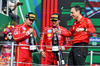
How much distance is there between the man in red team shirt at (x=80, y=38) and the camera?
4465 millimetres

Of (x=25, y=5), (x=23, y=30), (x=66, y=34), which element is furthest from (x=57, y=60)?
(x=25, y=5)

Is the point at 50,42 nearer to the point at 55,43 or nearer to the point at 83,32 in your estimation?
the point at 55,43

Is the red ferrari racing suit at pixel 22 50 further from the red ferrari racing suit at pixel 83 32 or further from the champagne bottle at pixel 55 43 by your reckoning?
the red ferrari racing suit at pixel 83 32

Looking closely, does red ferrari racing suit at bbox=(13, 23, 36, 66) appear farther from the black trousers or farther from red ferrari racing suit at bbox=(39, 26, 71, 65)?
the black trousers

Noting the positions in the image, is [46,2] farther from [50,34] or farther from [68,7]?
[50,34]

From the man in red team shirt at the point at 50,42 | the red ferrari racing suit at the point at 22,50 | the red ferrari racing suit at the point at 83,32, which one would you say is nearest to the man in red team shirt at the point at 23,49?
the red ferrari racing suit at the point at 22,50

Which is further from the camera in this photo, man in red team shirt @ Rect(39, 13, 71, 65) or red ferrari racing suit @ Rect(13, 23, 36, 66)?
man in red team shirt @ Rect(39, 13, 71, 65)

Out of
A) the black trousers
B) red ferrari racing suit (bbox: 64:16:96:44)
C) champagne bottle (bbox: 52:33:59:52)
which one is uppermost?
red ferrari racing suit (bbox: 64:16:96:44)

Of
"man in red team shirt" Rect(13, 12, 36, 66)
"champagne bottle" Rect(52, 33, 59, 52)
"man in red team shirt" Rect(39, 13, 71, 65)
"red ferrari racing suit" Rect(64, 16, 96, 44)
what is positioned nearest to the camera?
"red ferrari racing suit" Rect(64, 16, 96, 44)

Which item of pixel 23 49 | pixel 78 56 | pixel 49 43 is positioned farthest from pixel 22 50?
pixel 78 56

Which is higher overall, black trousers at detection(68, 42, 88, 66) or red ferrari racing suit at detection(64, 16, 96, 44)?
red ferrari racing suit at detection(64, 16, 96, 44)

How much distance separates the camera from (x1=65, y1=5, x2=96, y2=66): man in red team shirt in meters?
4.46

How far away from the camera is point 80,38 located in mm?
4570

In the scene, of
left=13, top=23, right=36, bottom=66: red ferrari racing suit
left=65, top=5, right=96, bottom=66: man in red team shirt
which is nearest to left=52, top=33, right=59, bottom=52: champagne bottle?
left=65, top=5, right=96, bottom=66: man in red team shirt
